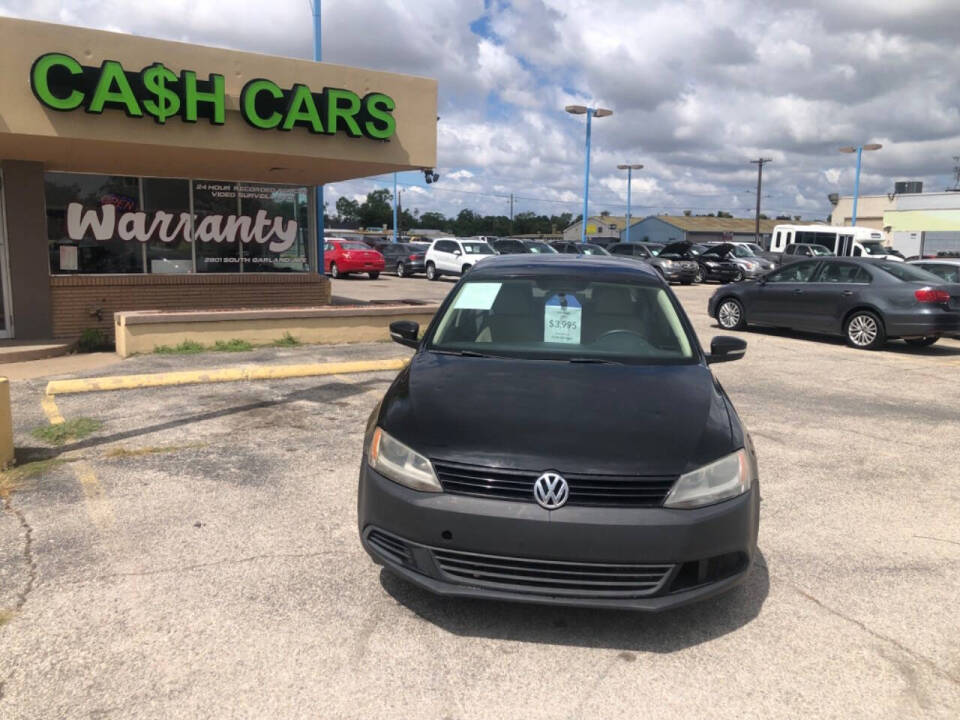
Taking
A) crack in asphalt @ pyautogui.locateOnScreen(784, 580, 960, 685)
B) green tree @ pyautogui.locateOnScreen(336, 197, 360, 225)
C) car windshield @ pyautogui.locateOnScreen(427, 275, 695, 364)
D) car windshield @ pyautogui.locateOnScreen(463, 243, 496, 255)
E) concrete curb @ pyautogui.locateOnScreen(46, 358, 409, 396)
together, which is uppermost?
green tree @ pyautogui.locateOnScreen(336, 197, 360, 225)

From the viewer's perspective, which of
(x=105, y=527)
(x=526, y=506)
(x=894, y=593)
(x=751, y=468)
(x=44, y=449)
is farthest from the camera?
(x=44, y=449)

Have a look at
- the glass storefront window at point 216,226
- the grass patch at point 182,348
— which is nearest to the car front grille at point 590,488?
the grass patch at point 182,348

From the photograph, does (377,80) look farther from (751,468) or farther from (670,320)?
(751,468)

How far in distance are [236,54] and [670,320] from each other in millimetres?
8471

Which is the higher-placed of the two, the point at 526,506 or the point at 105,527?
the point at 526,506

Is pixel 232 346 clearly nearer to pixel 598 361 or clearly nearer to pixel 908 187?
pixel 598 361

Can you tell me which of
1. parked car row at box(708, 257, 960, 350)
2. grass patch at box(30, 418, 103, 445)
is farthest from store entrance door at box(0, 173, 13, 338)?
parked car row at box(708, 257, 960, 350)

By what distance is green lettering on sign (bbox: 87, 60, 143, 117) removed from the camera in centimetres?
931

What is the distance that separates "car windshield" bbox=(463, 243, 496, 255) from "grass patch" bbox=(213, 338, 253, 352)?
18.4 meters

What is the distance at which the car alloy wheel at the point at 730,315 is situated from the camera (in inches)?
574

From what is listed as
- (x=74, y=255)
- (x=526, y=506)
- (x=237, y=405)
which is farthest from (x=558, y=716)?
(x=74, y=255)

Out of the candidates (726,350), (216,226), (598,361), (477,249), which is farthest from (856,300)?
(477,249)

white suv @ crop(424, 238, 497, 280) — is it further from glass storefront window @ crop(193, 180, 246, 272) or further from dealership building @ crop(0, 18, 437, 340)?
glass storefront window @ crop(193, 180, 246, 272)

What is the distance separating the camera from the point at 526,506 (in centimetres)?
298
